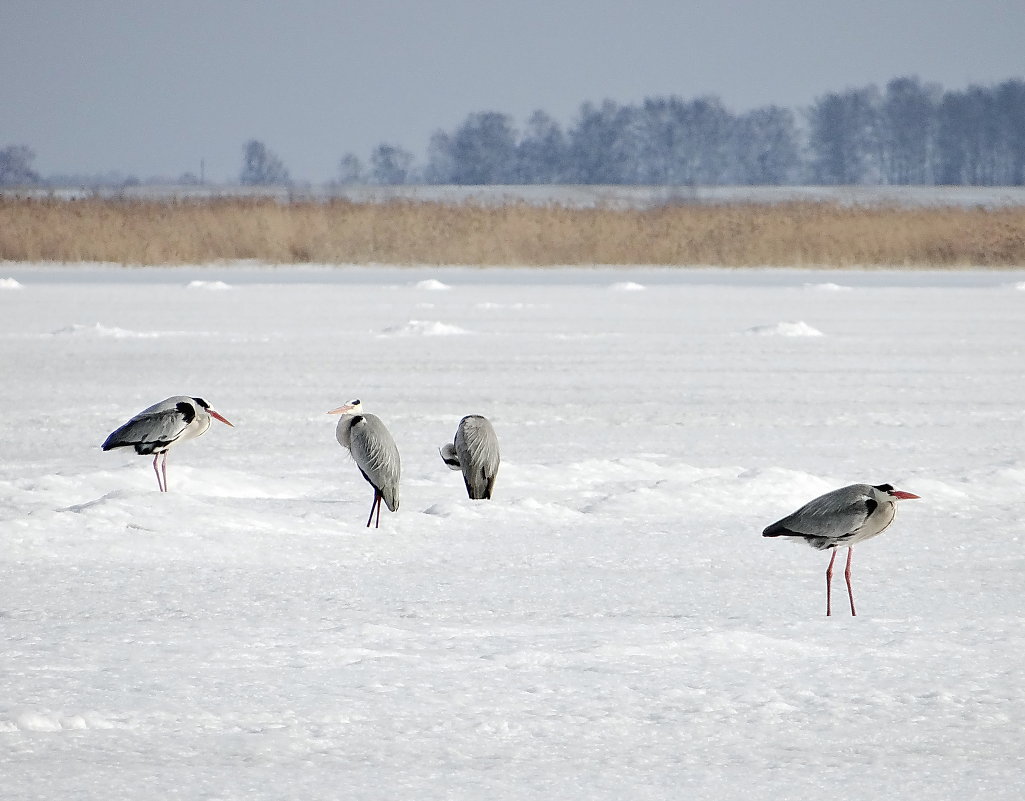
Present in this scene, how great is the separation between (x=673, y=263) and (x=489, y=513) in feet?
63.0

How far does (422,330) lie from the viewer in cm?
1396

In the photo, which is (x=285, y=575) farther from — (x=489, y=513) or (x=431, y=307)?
(x=431, y=307)

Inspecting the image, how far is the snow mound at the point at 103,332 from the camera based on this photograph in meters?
13.3

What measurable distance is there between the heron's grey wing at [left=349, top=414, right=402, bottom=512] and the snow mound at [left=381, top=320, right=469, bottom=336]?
319 inches

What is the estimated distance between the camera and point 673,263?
80.5 ft

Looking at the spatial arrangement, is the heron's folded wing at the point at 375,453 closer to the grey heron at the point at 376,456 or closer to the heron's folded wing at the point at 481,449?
the grey heron at the point at 376,456

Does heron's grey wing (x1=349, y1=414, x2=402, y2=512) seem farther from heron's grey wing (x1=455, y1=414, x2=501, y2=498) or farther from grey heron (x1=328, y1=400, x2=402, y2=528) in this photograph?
heron's grey wing (x1=455, y1=414, x2=501, y2=498)

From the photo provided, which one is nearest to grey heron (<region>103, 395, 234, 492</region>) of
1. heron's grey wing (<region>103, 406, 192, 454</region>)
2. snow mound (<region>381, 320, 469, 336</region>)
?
heron's grey wing (<region>103, 406, 192, 454</region>)

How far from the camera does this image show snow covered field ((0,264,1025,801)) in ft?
10.5

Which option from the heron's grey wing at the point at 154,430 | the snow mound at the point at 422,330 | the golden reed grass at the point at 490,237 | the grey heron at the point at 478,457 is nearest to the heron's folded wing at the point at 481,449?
the grey heron at the point at 478,457

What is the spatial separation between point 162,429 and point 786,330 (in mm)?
8777

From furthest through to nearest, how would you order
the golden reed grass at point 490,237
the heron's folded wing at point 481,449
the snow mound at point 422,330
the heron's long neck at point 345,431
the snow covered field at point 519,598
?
1. the golden reed grass at point 490,237
2. the snow mound at point 422,330
3. the heron's folded wing at point 481,449
4. the heron's long neck at point 345,431
5. the snow covered field at point 519,598

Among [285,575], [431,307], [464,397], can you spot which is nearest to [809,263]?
[431,307]

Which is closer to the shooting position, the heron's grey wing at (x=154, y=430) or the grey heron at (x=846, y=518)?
the grey heron at (x=846, y=518)
